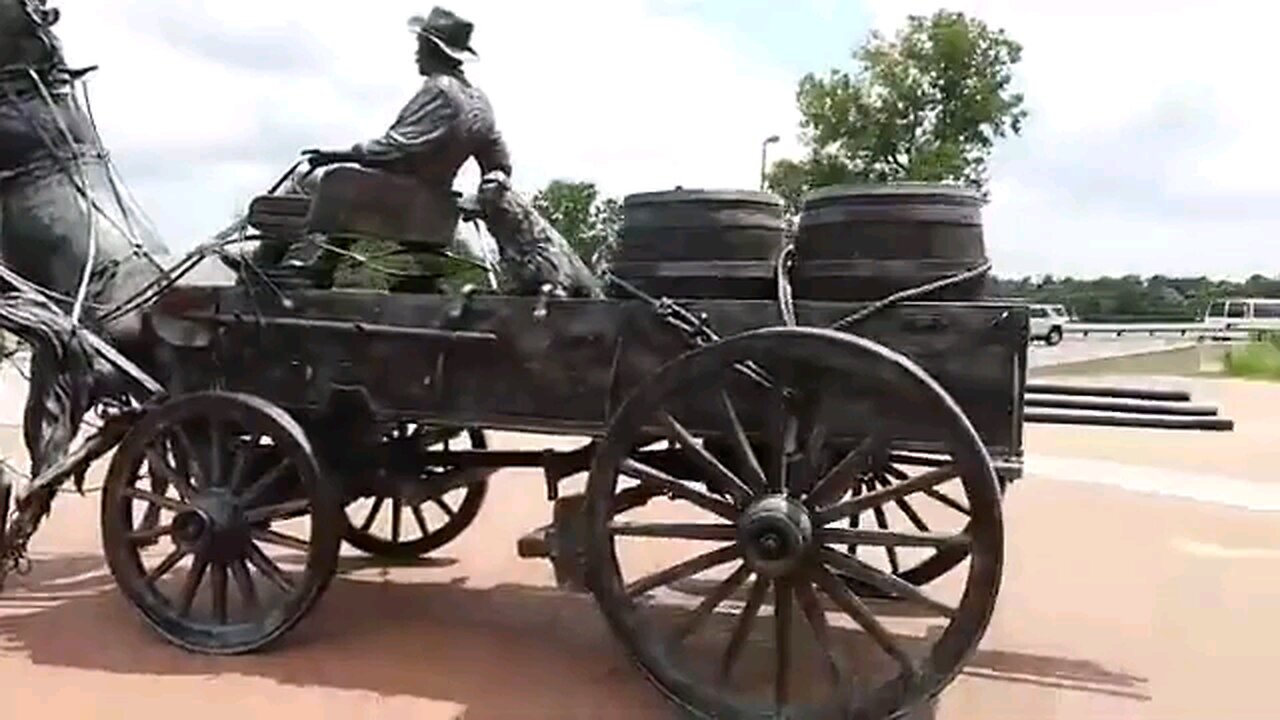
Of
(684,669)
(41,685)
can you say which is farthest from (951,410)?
(41,685)

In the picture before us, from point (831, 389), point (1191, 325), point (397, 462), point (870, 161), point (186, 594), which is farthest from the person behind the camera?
point (1191, 325)

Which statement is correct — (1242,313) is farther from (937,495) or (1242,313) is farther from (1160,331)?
(937,495)

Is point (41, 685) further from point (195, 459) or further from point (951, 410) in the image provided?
point (951, 410)

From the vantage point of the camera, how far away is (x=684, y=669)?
513 centimetres

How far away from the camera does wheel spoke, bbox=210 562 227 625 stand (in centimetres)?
596

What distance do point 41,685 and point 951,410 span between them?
348 cm

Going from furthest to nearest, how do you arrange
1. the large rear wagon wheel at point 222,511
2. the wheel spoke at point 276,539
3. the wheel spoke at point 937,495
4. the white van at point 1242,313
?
the white van at point 1242,313, the wheel spoke at point 276,539, the large rear wagon wheel at point 222,511, the wheel spoke at point 937,495

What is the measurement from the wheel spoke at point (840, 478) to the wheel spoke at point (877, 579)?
17 cm

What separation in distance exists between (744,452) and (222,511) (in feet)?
7.24

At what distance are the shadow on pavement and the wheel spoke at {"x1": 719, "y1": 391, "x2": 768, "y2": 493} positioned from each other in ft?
3.11

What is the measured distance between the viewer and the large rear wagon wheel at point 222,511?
19.1 feet

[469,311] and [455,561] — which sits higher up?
[469,311]

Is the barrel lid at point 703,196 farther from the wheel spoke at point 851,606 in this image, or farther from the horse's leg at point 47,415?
the horse's leg at point 47,415

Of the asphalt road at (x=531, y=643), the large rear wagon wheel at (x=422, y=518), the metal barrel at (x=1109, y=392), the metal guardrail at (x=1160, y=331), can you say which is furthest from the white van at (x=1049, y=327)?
the metal barrel at (x=1109, y=392)
